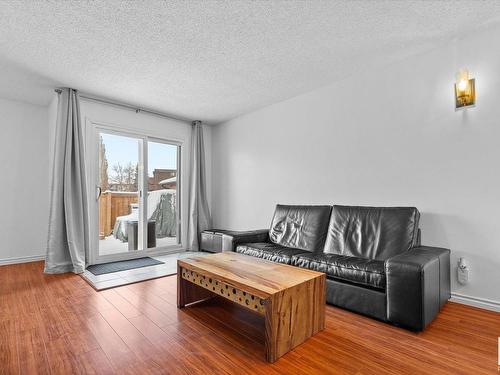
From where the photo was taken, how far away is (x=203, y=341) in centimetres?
180

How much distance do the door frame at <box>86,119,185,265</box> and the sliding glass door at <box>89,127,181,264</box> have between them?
0.01 m

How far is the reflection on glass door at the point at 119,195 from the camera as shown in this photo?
13.2 feet

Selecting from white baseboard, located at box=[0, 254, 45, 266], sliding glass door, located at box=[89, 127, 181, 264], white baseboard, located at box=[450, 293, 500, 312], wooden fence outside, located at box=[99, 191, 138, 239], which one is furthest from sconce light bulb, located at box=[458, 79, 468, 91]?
white baseboard, located at box=[0, 254, 45, 266]

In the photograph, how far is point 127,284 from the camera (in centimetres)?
299

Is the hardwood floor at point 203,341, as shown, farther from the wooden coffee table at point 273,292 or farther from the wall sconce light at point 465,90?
the wall sconce light at point 465,90

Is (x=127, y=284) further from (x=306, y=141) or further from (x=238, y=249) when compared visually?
(x=306, y=141)

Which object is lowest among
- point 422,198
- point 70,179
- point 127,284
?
point 127,284

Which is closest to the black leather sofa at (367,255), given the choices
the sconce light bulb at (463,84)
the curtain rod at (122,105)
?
the sconce light bulb at (463,84)

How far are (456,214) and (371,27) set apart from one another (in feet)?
6.07

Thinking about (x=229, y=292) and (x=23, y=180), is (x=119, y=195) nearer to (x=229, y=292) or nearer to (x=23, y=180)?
(x=23, y=180)

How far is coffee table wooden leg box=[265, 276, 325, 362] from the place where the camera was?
1588 mm

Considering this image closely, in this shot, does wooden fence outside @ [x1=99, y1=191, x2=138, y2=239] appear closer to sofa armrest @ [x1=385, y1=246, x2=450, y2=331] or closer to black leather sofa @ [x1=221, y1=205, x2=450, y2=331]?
A: black leather sofa @ [x1=221, y1=205, x2=450, y2=331]

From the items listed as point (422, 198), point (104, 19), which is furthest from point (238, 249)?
point (104, 19)

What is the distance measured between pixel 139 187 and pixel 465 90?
14.1 ft
